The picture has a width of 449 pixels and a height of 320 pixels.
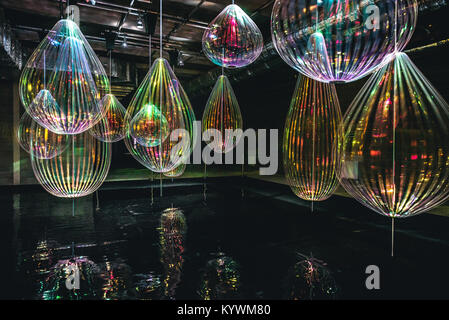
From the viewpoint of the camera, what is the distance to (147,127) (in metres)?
2.54

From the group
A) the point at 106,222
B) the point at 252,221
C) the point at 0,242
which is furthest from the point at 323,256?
the point at 0,242

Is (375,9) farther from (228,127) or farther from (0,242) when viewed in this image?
(0,242)

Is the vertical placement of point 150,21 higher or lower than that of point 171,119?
higher

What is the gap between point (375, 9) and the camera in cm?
91

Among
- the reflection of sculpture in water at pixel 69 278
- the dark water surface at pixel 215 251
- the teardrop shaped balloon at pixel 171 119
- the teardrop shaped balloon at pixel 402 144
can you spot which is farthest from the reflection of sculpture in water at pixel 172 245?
the teardrop shaped balloon at pixel 402 144

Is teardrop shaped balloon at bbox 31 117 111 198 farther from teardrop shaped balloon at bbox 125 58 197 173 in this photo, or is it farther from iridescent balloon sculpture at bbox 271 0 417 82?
iridescent balloon sculpture at bbox 271 0 417 82

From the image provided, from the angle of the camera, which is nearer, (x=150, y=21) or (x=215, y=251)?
(x=215, y=251)

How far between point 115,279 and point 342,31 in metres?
2.45

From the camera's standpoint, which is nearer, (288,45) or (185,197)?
(288,45)

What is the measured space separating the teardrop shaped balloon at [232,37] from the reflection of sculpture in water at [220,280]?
5.80ft

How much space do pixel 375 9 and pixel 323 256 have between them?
8.48 feet

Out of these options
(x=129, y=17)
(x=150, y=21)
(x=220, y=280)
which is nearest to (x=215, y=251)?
(x=220, y=280)

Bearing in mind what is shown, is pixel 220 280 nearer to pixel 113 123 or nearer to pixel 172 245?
pixel 172 245

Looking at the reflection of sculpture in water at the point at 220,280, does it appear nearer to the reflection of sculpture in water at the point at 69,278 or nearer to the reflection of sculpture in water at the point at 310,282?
the reflection of sculpture in water at the point at 310,282
